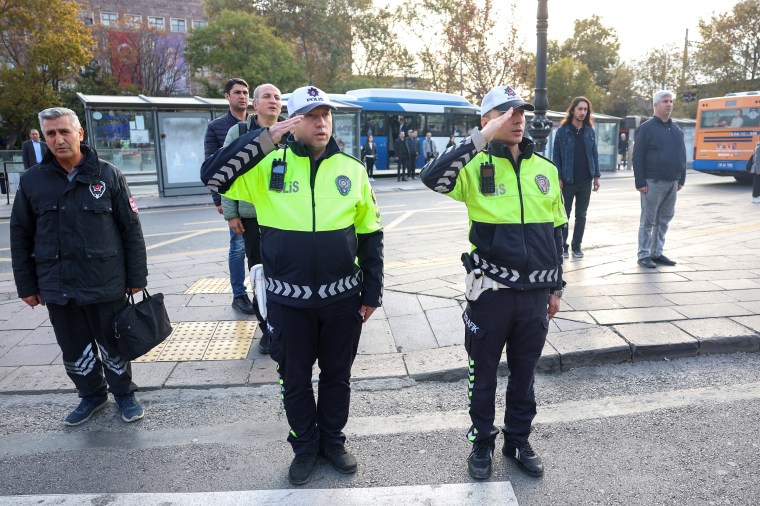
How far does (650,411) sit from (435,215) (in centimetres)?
873

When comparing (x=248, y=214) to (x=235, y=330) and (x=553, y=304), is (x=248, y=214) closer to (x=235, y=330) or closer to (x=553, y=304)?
(x=235, y=330)

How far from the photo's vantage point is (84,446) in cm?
324

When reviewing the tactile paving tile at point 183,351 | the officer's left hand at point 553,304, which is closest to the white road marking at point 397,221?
the tactile paving tile at point 183,351

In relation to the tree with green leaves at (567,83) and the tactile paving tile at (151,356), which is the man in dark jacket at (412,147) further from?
the tree with green leaves at (567,83)

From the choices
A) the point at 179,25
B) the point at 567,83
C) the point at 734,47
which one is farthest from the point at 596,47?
the point at 179,25

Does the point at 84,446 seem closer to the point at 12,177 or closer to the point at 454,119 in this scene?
the point at 12,177

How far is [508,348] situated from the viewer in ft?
9.61

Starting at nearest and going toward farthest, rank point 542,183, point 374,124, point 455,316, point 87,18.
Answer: point 542,183 < point 455,316 < point 374,124 < point 87,18

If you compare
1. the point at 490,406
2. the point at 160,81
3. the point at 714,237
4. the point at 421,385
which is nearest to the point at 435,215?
the point at 714,237

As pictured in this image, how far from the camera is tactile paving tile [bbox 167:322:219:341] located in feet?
15.6

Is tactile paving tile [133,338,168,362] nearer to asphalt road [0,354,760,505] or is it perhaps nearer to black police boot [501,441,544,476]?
asphalt road [0,354,760,505]

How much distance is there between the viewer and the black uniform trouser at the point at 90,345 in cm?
341

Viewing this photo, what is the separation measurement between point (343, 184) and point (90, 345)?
77.8 inches

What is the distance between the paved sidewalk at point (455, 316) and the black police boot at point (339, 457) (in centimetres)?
105
